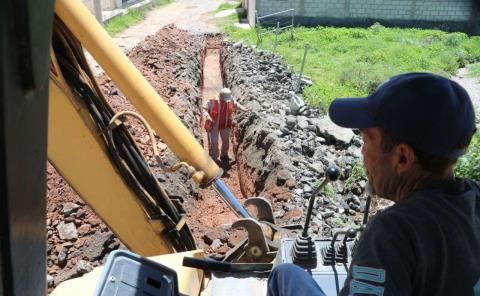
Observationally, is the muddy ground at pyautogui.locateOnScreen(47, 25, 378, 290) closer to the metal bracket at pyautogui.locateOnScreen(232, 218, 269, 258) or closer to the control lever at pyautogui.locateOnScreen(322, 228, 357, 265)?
the metal bracket at pyautogui.locateOnScreen(232, 218, 269, 258)

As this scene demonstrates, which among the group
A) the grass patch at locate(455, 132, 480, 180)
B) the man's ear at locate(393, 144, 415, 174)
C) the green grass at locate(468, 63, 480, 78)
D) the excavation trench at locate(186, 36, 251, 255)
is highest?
the man's ear at locate(393, 144, 415, 174)

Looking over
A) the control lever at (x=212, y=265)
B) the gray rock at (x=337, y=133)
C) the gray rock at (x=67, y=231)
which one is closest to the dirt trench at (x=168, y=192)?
the gray rock at (x=67, y=231)

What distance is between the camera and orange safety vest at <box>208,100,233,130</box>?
8.86 meters

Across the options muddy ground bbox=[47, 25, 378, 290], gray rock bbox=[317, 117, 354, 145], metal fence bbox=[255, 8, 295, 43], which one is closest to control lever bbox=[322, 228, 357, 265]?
muddy ground bbox=[47, 25, 378, 290]

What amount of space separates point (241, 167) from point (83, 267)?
14.8 ft

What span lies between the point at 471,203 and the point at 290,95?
983cm

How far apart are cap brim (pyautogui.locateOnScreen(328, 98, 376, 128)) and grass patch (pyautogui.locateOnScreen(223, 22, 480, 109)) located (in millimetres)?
8829

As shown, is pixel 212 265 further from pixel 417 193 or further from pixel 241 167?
pixel 241 167

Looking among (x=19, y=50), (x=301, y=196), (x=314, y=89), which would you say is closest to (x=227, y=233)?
(x=301, y=196)

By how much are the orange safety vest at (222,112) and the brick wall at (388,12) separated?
15.7 m

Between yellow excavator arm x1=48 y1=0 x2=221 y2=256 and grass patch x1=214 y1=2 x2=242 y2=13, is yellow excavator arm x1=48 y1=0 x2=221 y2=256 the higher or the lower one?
the higher one

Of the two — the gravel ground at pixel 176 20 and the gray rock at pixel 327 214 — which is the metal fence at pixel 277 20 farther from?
the gray rock at pixel 327 214

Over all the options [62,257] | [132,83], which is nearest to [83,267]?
[62,257]

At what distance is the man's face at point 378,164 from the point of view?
1.71 metres
